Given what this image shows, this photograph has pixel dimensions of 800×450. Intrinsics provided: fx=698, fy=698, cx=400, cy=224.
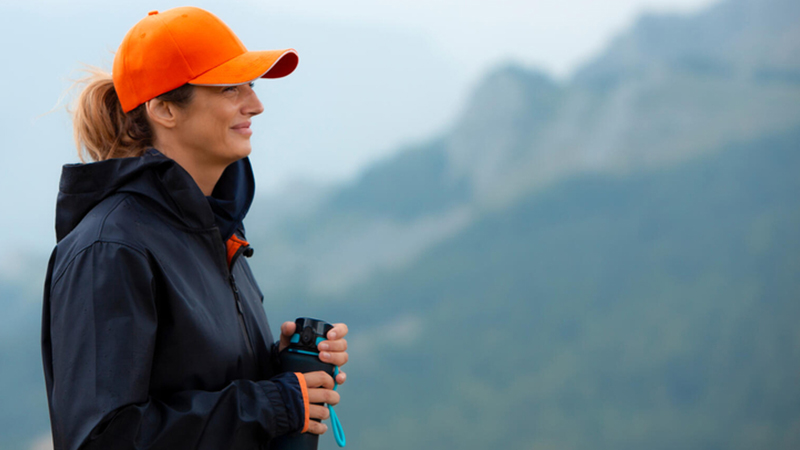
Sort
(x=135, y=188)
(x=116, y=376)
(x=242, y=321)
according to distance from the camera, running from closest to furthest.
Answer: (x=116, y=376), (x=135, y=188), (x=242, y=321)

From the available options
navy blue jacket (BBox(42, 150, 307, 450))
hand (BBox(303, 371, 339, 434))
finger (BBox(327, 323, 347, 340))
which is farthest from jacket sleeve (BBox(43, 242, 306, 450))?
finger (BBox(327, 323, 347, 340))

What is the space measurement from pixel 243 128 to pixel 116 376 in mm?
445

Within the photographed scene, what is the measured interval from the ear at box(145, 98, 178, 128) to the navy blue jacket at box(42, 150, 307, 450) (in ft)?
0.20

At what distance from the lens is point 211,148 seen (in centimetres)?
111

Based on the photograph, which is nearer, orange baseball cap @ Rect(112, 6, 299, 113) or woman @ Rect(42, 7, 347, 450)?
woman @ Rect(42, 7, 347, 450)

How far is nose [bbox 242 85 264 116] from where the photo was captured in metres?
1.14

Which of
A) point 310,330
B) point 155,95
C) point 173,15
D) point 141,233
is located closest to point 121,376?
point 141,233

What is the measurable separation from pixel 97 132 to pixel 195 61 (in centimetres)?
21

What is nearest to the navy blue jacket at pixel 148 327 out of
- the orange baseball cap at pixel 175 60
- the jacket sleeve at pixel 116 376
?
the jacket sleeve at pixel 116 376

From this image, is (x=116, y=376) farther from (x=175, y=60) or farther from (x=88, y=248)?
(x=175, y=60)

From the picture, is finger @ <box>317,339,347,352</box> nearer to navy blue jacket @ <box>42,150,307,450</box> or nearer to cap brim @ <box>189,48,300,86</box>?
navy blue jacket @ <box>42,150,307,450</box>

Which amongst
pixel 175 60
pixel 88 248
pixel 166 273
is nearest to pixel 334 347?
pixel 166 273

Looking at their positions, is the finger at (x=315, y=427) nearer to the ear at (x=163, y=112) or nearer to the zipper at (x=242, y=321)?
the zipper at (x=242, y=321)

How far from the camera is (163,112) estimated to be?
1097 millimetres
